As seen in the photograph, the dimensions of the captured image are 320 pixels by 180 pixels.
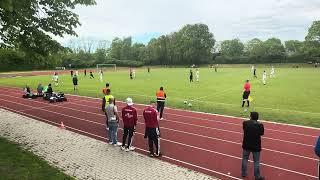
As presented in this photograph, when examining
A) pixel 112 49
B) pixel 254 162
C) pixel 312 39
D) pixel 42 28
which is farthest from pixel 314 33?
pixel 254 162

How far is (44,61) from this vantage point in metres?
19.8

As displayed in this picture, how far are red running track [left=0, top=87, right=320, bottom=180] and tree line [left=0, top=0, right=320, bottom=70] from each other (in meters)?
3.59

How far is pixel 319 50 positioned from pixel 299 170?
93165 millimetres

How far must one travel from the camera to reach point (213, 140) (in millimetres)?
15383

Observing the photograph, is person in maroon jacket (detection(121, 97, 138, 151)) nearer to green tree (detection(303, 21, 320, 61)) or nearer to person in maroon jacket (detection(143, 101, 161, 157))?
person in maroon jacket (detection(143, 101, 161, 157))

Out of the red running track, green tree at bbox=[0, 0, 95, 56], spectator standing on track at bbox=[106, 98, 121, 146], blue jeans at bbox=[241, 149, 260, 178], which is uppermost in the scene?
green tree at bbox=[0, 0, 95, 56]

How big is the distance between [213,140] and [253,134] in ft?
16.2

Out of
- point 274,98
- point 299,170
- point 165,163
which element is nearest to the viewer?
point 299,170

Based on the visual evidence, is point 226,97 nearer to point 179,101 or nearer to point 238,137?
point 179,101

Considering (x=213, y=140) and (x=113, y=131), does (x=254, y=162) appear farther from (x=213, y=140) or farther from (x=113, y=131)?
(x=113, y=131)

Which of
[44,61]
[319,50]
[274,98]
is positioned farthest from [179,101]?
[319,50]

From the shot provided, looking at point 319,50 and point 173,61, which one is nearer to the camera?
point 319,50

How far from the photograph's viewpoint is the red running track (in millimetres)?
11883

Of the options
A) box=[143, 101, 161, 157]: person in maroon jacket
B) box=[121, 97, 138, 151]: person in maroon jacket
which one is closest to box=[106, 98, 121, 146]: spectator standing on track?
box=[121, 97, 138, 151]: person in maroon jacket
